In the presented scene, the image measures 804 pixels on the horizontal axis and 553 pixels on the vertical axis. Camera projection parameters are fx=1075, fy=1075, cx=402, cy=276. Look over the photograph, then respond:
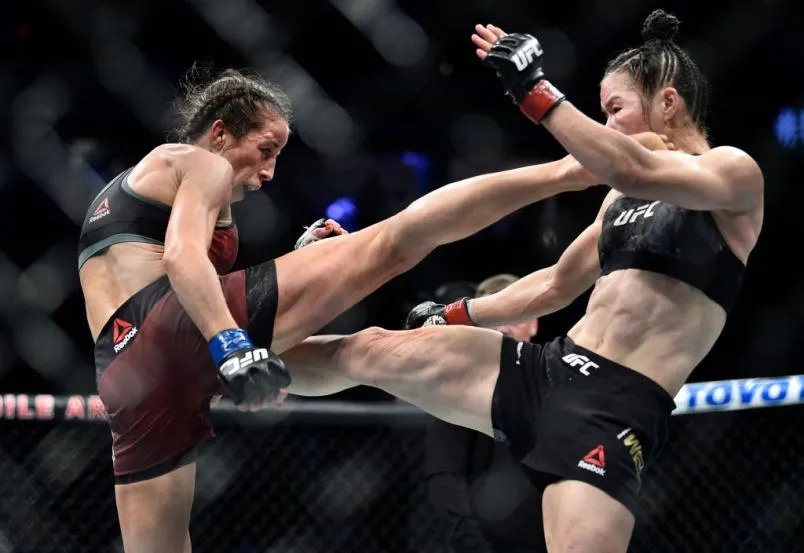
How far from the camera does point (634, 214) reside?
2.14 meters

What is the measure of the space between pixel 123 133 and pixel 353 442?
4.57 ft

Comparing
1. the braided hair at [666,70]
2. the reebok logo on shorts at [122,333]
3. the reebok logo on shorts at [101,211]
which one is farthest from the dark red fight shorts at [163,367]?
the braided hair at [666,70]

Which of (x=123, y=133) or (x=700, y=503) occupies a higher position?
(x=123, y=133)

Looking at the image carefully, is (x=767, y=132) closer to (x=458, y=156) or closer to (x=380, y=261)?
(x=458, y=156)

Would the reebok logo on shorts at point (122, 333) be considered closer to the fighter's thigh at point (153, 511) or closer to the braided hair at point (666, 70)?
the fighter's thigh at point (153, 511)

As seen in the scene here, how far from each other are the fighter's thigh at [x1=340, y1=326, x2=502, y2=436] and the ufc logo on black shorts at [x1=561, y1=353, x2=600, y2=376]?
14 cm

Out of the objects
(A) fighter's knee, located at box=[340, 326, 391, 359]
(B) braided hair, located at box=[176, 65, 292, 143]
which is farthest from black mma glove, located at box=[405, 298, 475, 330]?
(B) braided hair, located at box=[176, 65, 292, 143]

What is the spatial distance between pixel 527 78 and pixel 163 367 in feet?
3.00

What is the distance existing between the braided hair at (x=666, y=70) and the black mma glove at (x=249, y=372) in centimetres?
98

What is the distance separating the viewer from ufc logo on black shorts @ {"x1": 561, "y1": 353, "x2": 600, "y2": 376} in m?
2.08

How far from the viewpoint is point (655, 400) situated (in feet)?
6.70

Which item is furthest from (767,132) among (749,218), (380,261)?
(380,261)

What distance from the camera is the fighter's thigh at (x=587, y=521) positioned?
1.93m

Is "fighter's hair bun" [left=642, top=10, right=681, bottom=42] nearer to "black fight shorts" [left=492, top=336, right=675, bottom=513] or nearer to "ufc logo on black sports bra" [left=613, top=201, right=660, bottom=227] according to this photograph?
"ufc logo on black sports bra" [left=613, top=201, right=660, bottom=227]
